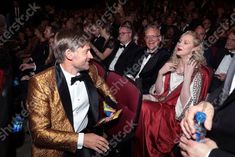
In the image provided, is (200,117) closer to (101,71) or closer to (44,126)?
(44,126)

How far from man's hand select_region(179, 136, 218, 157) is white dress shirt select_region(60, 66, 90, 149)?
0.98m

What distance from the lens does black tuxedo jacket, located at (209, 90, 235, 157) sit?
102 cm

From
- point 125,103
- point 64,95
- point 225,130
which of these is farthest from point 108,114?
point 225,130

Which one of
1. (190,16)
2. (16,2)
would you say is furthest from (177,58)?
(16,2)

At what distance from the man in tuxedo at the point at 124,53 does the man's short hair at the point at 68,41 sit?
198cm

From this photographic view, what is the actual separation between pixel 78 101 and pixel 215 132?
1.06m

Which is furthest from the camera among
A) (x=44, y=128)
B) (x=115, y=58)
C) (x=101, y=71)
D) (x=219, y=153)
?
(x=115, y=58)

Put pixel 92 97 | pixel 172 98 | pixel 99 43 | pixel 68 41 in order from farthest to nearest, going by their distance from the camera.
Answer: pixel 99 43 → pixel 172 98 → pixel 92 97 → pixel 68 41

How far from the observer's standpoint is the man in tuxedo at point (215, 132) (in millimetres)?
1032

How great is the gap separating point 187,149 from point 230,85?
0.33 meters

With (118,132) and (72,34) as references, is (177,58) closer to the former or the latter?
(118,132)

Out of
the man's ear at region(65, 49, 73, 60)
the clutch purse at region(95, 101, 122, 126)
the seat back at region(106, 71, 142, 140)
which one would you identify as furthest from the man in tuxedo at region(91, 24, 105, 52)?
the man's ear at region(65, 49, 73, 60)

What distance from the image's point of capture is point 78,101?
6.42ft

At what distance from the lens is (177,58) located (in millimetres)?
2947
